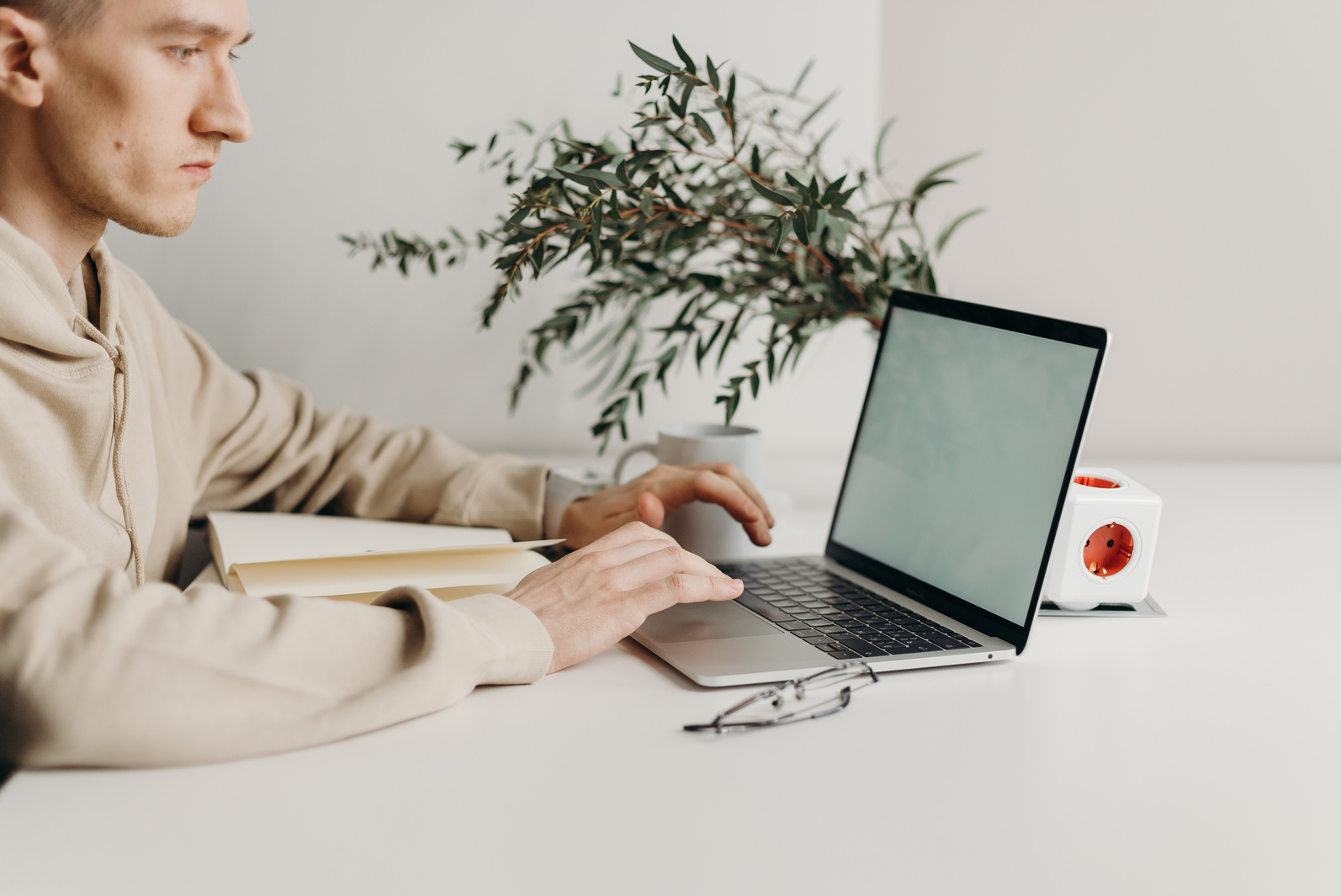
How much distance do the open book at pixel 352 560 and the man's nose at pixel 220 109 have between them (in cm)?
35

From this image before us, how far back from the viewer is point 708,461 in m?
1.12

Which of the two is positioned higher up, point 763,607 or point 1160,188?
point 1160,188

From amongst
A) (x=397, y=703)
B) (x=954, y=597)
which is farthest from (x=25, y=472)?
(x=954, y=597)

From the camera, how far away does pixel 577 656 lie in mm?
721

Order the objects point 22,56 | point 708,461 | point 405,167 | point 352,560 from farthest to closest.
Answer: point 405,167, point 708,461, point 352,560, point 22,56

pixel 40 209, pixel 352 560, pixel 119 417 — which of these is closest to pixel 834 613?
pixel 352 560

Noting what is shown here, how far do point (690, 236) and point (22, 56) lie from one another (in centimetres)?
63

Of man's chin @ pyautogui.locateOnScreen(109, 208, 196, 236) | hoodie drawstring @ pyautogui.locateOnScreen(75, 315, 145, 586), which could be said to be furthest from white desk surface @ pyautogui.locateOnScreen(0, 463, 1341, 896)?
man's chin @ pyautogui.locateOnScreen(109, 208, 196, 236)

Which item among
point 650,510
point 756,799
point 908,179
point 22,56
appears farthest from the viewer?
point 908,179

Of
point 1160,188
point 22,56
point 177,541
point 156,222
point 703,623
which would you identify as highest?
point 1160,188

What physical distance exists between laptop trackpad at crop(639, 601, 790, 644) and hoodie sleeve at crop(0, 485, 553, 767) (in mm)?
185

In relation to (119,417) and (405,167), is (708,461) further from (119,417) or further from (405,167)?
(405,167)

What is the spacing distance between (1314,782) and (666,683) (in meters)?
0.39

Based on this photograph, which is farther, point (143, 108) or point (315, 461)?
point (315, 461)
